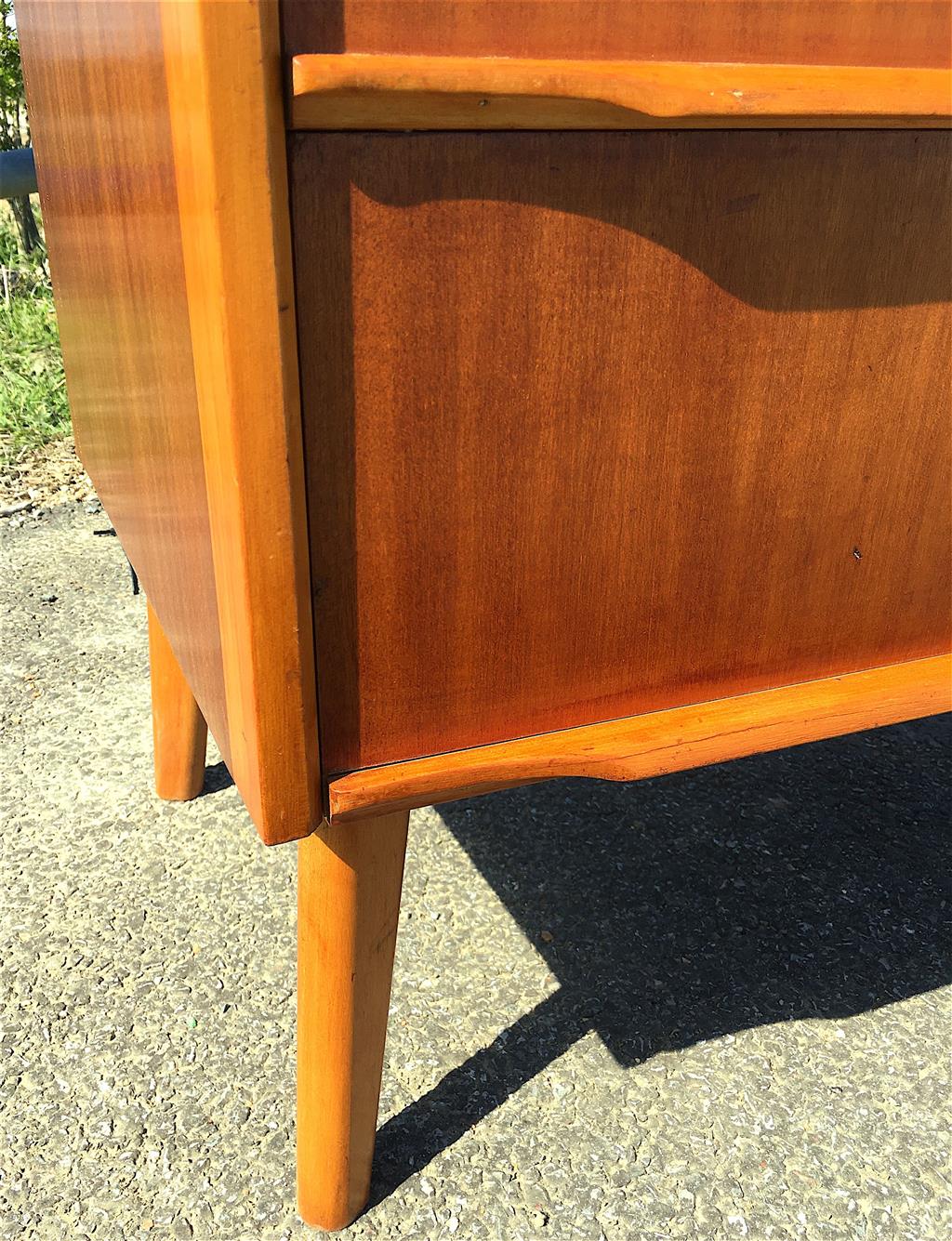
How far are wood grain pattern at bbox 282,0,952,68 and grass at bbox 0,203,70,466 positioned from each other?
247 centimetres

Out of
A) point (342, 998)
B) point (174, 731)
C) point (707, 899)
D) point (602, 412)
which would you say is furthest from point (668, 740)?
point (174, 731)

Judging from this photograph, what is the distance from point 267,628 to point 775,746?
15.4 inches

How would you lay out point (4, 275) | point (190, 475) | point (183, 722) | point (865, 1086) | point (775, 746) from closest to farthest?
point (190, 475)
point (775, 746)
point (865, 1086)
point (183, 722)
point (4, 275)

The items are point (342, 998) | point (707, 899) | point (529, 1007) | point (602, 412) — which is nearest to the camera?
point (602, 412)

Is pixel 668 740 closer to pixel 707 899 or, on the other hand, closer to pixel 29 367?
pixel 707 899

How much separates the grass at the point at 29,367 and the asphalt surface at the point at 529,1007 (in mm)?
1406

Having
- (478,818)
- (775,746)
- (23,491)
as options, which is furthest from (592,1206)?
(23,491)

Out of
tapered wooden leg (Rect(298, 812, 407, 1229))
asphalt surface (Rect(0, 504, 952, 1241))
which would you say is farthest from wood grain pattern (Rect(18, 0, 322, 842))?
asphalt surface (Rect(0, 504, 952, 1241))

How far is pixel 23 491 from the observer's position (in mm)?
2670

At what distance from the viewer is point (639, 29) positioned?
60cm

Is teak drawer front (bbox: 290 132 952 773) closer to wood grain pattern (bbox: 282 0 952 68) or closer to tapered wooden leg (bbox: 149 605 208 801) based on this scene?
wood grain pattern (bbox: 282 0 952 68)

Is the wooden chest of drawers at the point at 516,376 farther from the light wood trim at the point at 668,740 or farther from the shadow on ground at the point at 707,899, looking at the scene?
the shadow on ground at the point at 707,899

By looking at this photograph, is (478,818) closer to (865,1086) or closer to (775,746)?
(865,1086)

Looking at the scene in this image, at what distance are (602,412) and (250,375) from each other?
216 millimetres
